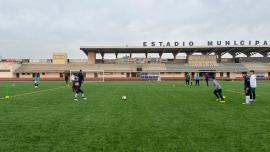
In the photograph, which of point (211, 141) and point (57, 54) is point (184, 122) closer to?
point (211, 141)

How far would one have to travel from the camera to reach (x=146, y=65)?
90500 mm

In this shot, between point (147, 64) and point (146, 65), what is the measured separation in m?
0.78

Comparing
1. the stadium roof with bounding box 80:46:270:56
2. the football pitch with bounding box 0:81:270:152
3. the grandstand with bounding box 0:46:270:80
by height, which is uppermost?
the stadium roof with bounding box 80:46:270:56

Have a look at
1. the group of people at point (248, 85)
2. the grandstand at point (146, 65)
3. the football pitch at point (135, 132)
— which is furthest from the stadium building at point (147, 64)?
the football pitch at point (135, 132)

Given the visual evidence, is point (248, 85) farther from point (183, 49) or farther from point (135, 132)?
point (183, 49)

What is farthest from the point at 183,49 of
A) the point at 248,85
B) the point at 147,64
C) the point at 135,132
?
the point at 135,132

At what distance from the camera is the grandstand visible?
85.2 meters

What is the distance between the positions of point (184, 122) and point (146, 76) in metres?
74.5

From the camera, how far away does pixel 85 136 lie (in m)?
8.11

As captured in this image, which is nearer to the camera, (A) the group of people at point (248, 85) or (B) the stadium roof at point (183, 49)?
(A) the group of people at point (248, 85)

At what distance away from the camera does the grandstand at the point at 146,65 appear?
85250 millimetres

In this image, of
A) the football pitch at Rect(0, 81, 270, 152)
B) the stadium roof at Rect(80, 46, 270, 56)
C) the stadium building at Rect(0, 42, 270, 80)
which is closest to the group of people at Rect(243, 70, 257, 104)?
the football pitch at Rect(0, 81, 270, 152)

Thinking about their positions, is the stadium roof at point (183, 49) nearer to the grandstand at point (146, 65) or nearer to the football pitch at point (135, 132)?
the grandstand at point (146, 65)

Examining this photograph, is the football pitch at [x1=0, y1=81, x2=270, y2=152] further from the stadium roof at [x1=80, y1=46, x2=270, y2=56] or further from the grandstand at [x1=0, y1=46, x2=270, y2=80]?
the stadium roof at [x1=80, y1=46, x2=270, y2=56]
